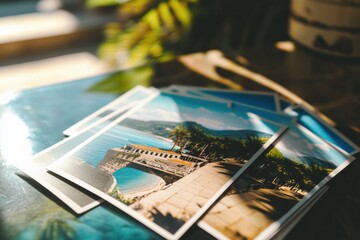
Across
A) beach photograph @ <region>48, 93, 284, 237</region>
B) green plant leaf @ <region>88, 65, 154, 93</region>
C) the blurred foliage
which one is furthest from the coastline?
the blurred foliage

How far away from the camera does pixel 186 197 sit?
447 millimetres

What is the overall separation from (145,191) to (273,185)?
0.17 m

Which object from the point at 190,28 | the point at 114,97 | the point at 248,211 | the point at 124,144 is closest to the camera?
the point at 248,211

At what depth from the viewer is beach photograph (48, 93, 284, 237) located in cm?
44

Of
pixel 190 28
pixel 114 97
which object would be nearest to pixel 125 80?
pixel 114 97

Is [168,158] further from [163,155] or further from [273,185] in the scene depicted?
[273,185]

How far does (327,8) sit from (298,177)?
1.51 ft

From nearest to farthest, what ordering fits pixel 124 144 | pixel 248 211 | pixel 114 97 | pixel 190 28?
pixel 248 211 → pixel 124 144 → pixel 114 97 → pixel 190 28

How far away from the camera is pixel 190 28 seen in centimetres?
122

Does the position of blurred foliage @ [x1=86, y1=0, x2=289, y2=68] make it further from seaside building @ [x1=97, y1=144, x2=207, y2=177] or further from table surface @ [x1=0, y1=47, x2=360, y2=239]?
seaside building @ [x1=97, y1=144, x2=207, y2=177]

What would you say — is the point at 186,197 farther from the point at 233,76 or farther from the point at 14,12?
the point at 14,12

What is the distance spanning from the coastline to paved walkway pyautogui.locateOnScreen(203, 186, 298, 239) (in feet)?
0.26

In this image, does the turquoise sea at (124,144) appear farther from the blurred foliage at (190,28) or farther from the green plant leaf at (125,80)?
the blurred foliage at (190,28)

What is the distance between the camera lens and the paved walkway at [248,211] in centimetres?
40
